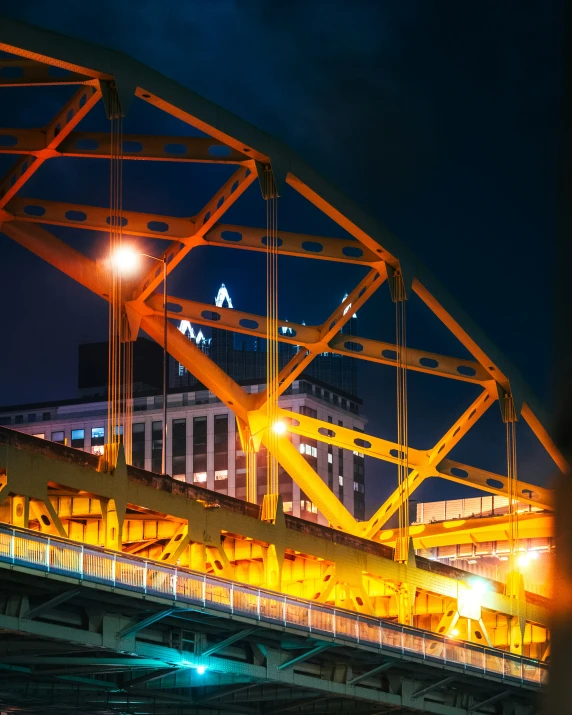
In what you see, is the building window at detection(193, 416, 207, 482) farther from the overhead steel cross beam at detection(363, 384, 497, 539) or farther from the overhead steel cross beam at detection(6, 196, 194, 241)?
the overhead steel cross beam at detection(6, 196, 194, 241)

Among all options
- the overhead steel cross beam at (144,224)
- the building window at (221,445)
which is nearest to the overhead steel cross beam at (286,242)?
the overhead steel cross beam at (144,224)

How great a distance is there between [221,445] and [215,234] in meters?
136

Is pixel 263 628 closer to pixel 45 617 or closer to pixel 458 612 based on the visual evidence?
pixel 45 617

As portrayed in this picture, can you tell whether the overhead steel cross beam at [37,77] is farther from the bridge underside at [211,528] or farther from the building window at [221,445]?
the building window at [221,445]

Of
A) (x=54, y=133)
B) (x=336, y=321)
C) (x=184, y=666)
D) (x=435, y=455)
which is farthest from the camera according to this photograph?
(x=435, y=455)

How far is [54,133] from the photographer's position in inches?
2158

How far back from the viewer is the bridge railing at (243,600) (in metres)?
34.8

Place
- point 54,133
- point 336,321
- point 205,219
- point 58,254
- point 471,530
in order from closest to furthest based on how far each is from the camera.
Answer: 1. point 54,133
2. point 205,219
3. point 58,254
4. point 336,321
5. point 471,530

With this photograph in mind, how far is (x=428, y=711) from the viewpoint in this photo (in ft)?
184

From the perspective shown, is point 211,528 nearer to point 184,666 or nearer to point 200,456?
point 184,666

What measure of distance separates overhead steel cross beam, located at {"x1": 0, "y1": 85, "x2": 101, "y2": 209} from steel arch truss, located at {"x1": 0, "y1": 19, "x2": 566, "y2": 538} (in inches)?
2.7

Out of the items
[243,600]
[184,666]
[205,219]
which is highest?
[205,219]

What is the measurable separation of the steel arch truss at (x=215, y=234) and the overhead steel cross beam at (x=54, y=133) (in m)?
0.07

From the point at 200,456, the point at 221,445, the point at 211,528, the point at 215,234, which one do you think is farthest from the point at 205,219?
the point at 200,456
